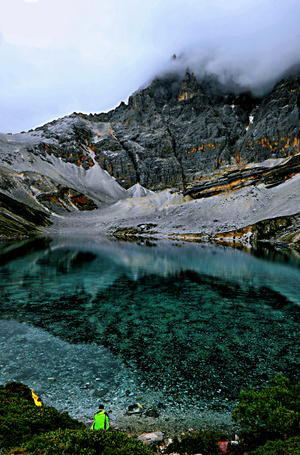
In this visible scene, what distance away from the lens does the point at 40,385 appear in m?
13.1

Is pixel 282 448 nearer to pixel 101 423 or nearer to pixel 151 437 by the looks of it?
pixel 151 437

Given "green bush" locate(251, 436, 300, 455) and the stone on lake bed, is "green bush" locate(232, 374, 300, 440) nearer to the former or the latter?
"green bush" locate(251, 436, 300, 455)

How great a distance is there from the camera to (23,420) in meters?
8.56

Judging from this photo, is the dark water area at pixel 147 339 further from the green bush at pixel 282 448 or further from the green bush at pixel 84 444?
the green bush at pixel 282 448

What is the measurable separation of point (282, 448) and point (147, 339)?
42.4 feet

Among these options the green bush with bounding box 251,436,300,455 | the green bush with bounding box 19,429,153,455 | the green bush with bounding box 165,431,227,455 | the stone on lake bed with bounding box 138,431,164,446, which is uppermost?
the green bush with bounding box 251,436,300,455

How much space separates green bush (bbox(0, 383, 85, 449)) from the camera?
307 inches

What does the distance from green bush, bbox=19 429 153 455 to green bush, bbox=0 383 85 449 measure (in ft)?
3.03

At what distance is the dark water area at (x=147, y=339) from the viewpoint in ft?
Answer: 42.5

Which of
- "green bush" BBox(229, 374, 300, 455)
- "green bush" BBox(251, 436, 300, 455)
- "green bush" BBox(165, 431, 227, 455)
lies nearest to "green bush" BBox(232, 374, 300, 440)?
"green bush" BBox(229, 374, 300, 455)

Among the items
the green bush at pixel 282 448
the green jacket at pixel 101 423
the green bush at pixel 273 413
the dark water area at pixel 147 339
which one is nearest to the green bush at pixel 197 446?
the green bush at pixel 273 413

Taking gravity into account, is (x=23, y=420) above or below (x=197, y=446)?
above

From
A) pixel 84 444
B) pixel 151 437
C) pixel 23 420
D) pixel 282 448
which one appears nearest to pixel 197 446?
pixel 151 437

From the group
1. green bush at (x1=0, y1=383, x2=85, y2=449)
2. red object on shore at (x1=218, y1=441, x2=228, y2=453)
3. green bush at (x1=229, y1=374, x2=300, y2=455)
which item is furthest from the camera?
red object on shore at (x1=218, y1=441, x2=228, y2=453)
